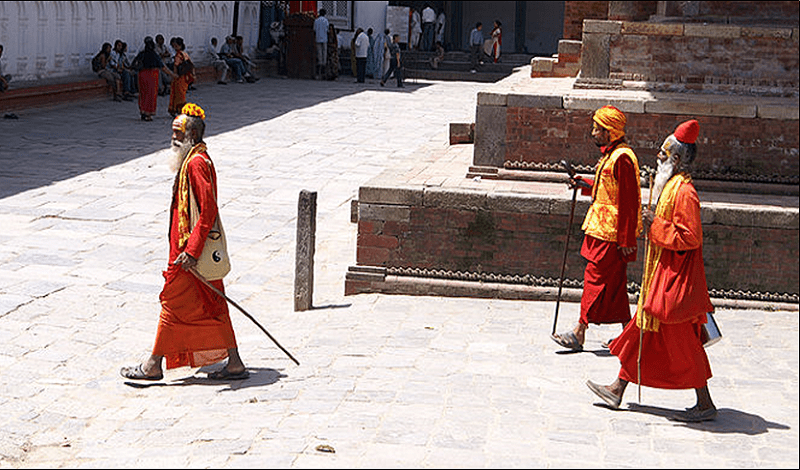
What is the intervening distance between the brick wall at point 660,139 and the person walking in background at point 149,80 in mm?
10463

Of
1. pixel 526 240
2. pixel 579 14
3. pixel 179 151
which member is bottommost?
pixel 526 240

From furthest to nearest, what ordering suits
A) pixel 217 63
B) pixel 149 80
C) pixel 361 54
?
pixel 361 54
pixel 217 63
pixel 149 80

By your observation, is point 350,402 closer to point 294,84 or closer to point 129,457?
point 129,457

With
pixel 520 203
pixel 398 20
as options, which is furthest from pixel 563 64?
pixel 398 20

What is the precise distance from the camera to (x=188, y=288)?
6867 millimetres

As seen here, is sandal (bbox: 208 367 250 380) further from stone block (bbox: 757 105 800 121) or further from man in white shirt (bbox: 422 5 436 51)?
man in white shirt (bbox: 422 5 436 51)

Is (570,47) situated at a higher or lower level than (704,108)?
higher

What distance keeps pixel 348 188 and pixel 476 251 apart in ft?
17.6

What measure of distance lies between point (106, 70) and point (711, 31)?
46.7 feet

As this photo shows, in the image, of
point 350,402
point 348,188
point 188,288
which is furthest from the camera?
point 348,188

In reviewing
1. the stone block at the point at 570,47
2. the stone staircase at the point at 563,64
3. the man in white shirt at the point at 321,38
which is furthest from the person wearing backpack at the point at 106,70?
the stone block at the point at 570,47

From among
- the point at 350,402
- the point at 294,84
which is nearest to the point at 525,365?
the point at 350,402

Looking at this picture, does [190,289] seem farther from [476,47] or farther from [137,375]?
[476,47]

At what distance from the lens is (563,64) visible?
48.8ft
